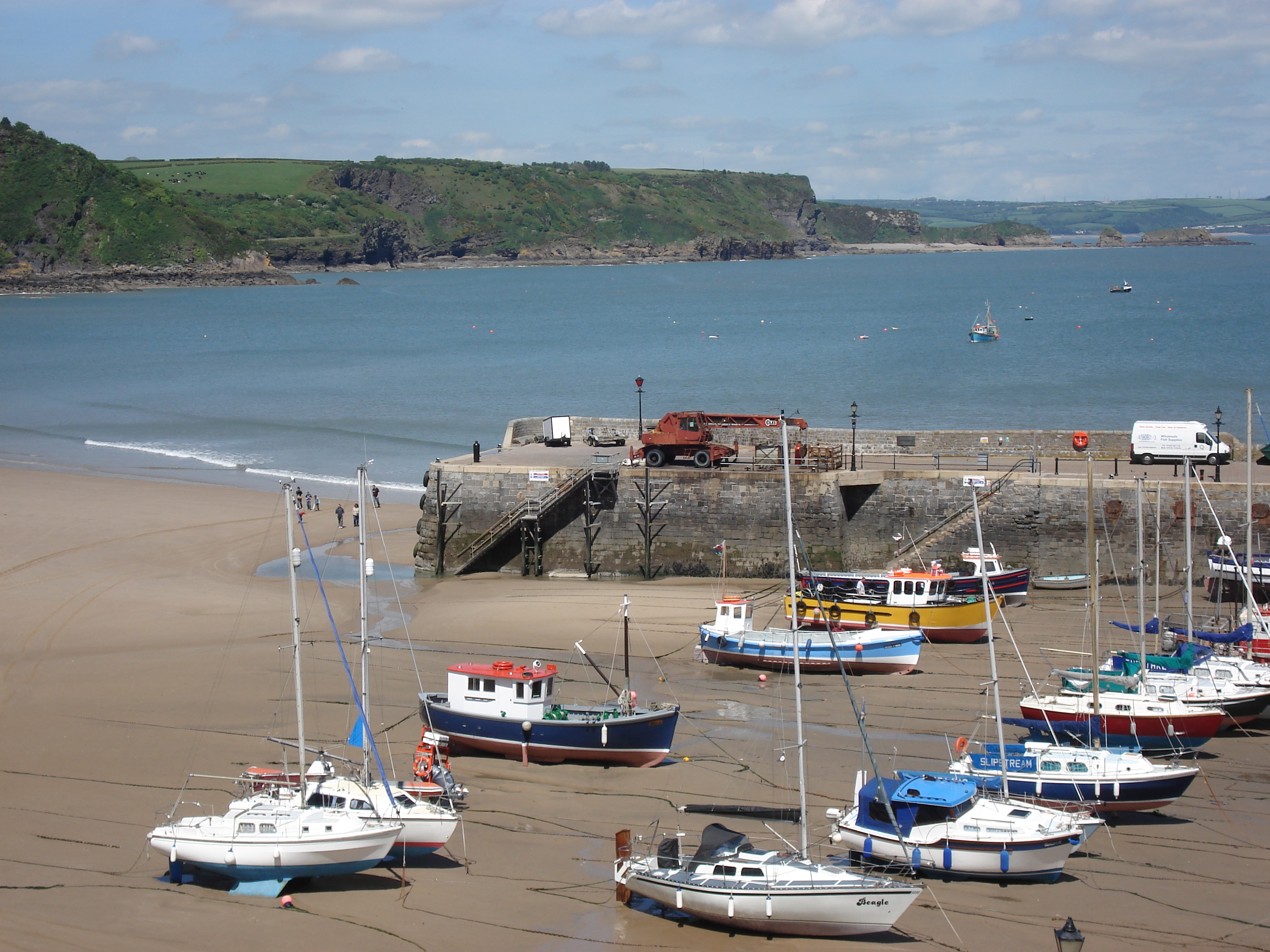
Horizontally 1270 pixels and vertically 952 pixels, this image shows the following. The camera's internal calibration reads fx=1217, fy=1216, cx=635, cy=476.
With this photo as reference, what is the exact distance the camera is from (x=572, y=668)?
973 inches

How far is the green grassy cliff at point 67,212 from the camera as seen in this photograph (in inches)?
7052

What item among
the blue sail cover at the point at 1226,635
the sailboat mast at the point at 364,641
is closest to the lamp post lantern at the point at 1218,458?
the blue sail cover at the point at 1226,635

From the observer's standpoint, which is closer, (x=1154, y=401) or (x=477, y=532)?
(x=477, y=532)

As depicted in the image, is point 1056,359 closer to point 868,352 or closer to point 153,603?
point 868,352

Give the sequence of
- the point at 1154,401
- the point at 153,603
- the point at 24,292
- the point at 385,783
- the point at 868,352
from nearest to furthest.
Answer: the point at 385,783 < the point at 153,603 < the point at 1154,401 < the point at 868,352 < the point at 24,292

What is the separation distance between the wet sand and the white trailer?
256 inches

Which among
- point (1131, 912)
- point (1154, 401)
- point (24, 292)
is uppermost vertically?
point (24, 292)

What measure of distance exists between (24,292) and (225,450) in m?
140

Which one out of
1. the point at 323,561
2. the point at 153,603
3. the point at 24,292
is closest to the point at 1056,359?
the point at 323,561

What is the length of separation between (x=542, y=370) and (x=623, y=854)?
71.0 m

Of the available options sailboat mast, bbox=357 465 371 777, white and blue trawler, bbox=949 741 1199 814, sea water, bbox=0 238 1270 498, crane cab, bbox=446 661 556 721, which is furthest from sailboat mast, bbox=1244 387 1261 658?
sea water, bbox=0 238 1270 498

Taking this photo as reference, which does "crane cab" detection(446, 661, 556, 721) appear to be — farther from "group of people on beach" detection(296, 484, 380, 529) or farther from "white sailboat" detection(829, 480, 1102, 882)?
"group of people on beach" detection(296, 484, 380, 529)

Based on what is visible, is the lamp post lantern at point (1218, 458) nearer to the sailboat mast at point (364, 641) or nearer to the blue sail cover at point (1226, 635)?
the blue sail cover at point (1226, 635)

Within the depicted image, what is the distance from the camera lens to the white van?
3278cm
